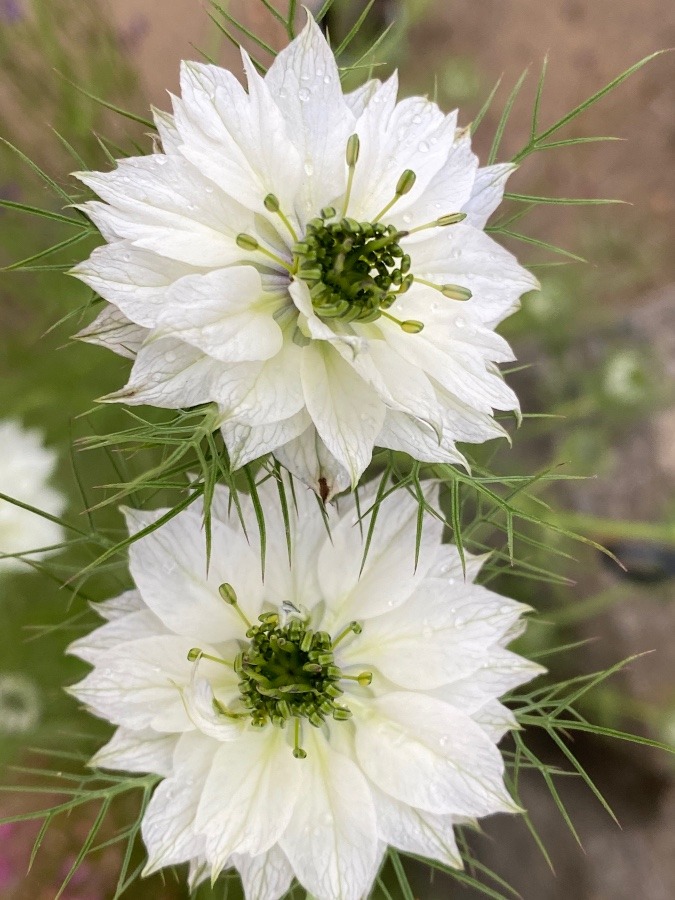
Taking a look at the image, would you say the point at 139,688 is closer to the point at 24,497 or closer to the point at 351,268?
the point at 351,268

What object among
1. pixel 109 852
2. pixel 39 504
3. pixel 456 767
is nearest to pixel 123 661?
pixel 456 767

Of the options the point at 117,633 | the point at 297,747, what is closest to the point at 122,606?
the point at 117,633

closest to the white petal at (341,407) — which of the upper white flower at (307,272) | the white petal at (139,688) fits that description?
the upper white flower at (307,272)

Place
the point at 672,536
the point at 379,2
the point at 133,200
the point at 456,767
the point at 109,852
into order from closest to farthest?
1. the point at 133,200
2. the point at 456,767
3. the point at 672,536
4. the point at 109,852
5. the point at 379,2

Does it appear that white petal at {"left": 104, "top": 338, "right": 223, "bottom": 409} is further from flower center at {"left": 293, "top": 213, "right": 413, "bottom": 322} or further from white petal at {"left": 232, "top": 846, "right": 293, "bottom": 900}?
white petal at {"left": 232, "top": 846, "right": 293, "bottom": 900}

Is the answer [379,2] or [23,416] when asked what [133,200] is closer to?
[23,416]

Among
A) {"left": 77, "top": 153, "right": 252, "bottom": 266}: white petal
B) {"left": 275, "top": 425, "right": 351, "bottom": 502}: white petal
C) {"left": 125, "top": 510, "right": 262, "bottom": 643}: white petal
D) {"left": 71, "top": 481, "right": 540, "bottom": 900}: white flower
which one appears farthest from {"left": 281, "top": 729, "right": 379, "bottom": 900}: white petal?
{"left": 77, "top": 153, "right": 252, "bottom": 266}: white petal

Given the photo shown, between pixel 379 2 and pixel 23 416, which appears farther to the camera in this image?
pixel 379 2
